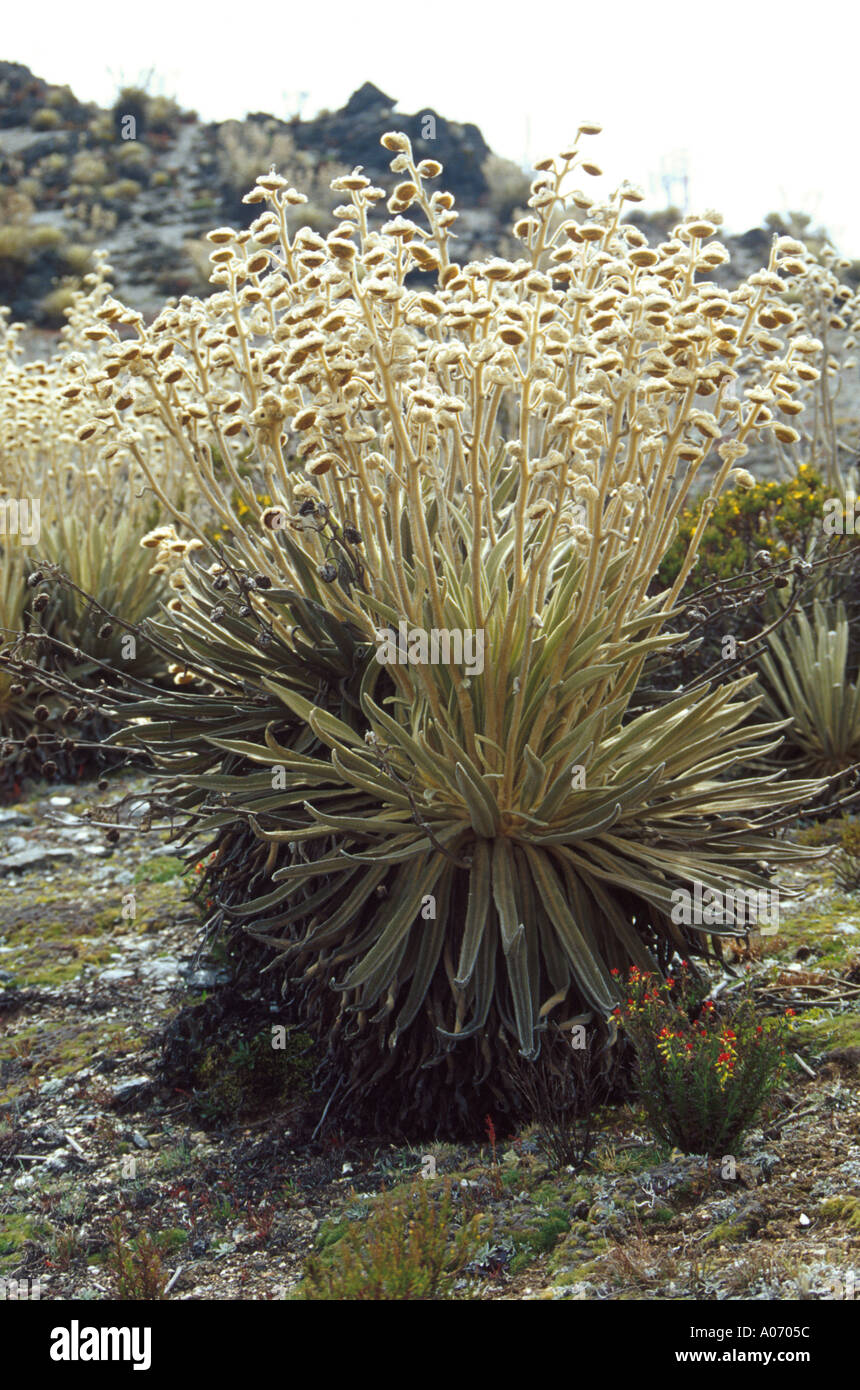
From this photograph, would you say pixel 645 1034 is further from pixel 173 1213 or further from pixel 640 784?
pixel 173 1213

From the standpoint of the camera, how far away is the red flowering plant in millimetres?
2707

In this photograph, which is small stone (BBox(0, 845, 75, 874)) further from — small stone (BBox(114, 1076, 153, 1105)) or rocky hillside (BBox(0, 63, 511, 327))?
rocky hillside (BBox(0, 63, 511, 327))

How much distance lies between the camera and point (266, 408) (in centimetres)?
316

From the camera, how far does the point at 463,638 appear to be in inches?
125

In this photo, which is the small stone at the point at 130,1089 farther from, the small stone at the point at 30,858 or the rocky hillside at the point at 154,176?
the rocky hillside at the point at 154,176

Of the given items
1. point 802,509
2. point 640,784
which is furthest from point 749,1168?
point 802,509

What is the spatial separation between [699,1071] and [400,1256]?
2.67 ft

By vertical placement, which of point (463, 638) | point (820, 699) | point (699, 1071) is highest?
point (463, 638)

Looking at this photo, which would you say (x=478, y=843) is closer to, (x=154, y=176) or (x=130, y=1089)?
(x=130, y=1089)

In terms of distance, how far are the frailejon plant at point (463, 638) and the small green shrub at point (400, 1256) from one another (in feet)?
1.37

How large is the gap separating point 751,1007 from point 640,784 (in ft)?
2.05

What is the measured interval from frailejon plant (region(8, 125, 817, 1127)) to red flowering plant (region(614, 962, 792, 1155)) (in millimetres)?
150

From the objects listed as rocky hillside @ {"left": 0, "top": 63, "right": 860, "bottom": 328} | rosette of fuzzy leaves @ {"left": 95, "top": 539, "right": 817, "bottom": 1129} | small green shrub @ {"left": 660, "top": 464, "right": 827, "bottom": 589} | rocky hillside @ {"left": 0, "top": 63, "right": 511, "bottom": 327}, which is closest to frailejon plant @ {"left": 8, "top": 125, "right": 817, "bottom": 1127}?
rosette of fuzzy leaves @ {"left": 95, "top": 539, "right": 817, "bottom": 1129}

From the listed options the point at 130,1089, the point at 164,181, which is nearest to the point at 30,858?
the point at 130,1089
